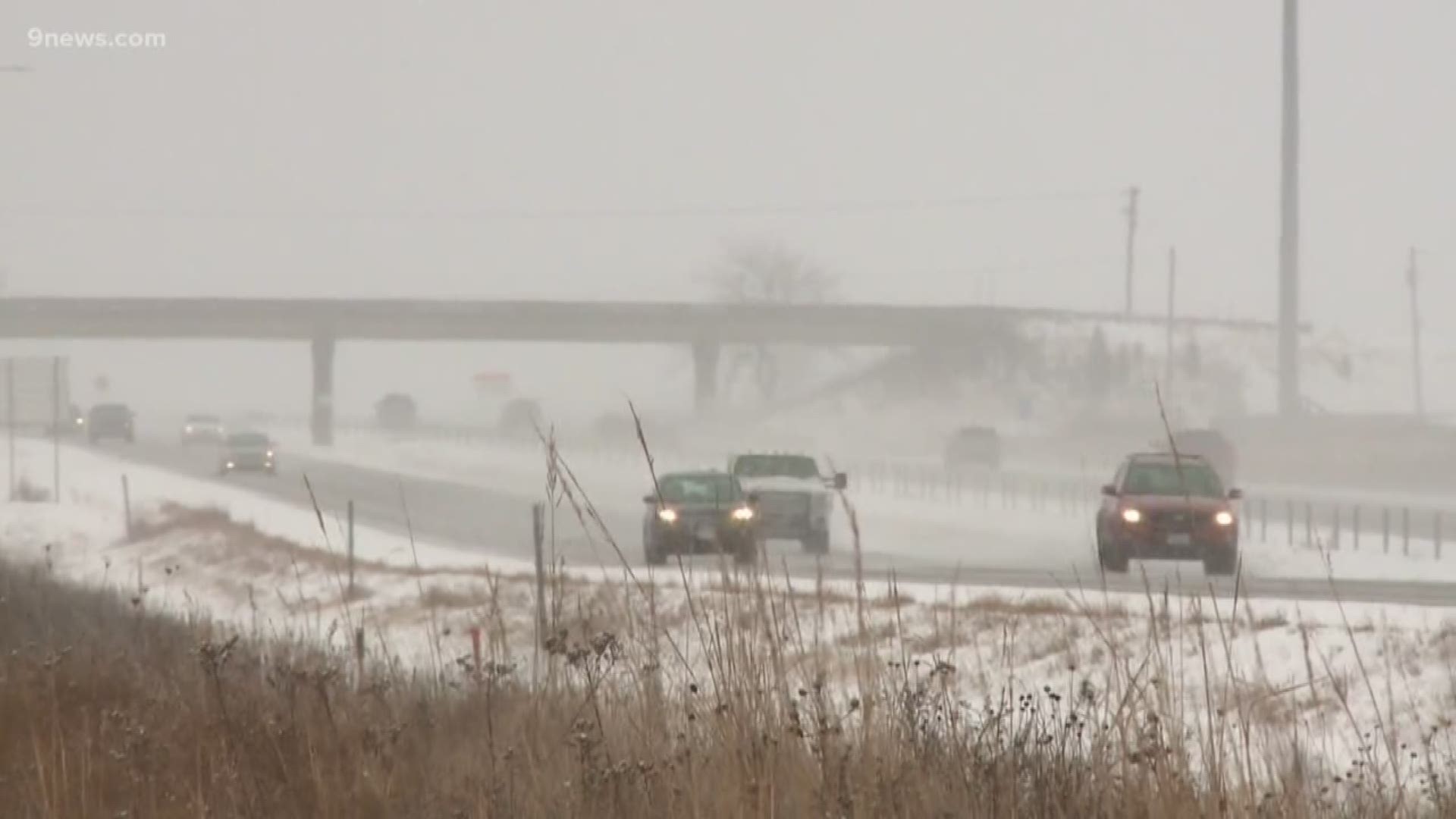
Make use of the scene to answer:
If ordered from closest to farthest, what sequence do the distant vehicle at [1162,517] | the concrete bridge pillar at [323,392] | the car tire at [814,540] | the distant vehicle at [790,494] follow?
the distant vehicle at [1162,517]
the car tire at [814,540]
the distant vehicle at [790,494]
the concrete bridge pillar at [323,392]

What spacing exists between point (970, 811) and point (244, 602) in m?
25.5

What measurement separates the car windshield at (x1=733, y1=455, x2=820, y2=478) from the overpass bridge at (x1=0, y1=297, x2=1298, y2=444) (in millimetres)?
77879

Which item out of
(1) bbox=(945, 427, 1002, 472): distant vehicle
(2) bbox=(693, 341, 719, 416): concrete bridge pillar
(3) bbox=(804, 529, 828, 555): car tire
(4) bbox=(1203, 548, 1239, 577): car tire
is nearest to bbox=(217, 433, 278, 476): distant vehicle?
(1) bbox=(945, 427, 1002, 472): distant vehicle

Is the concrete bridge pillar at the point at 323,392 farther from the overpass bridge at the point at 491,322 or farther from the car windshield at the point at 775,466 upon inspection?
the car windshield at the point at 775,466

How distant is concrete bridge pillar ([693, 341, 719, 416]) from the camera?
11938 cm

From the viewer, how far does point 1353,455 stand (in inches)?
2926

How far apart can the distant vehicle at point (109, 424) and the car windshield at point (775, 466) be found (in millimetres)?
67867

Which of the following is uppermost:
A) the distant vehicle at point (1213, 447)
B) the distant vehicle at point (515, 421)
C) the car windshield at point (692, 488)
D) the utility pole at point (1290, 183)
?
the utility pole at point (1290, 183)

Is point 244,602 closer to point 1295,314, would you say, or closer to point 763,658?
point 763,658

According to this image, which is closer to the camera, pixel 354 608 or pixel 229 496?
pixel 354 608

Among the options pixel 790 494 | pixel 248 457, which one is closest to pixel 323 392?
pixel 248 457

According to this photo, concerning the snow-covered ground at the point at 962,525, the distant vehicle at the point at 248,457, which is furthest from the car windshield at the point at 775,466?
the distant vehicle at the point at 248,457

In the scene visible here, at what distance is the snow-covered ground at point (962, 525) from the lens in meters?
34.1

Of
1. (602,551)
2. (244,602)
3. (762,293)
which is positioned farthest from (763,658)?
(762,293)
